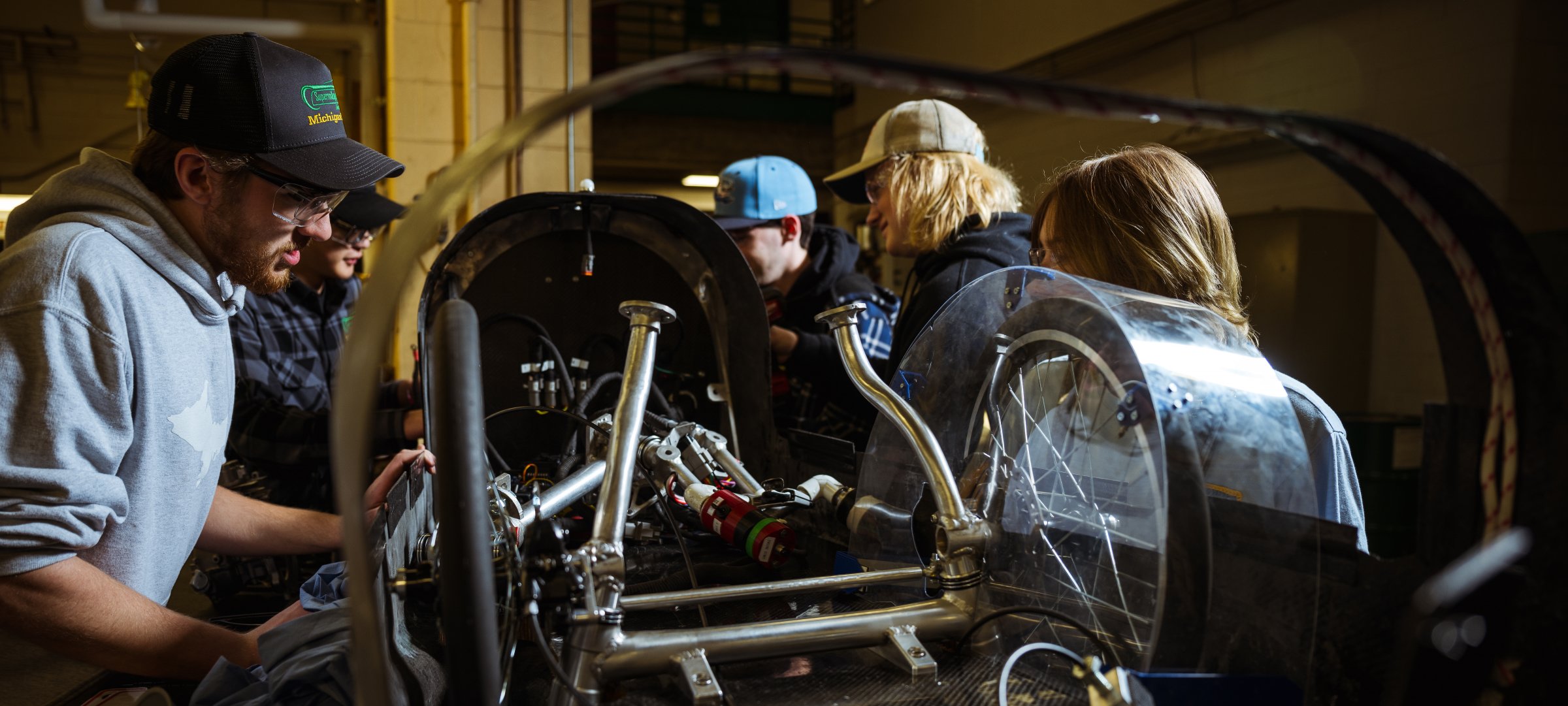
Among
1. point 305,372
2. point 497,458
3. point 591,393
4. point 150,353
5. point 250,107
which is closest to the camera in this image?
point 150,353

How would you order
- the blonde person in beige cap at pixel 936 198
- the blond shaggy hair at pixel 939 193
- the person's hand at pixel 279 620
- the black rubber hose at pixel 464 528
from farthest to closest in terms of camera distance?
the blond shaggy hair at pixel 939 193, the blonde person in beige cap at pixel 936 198, the person's hand at pixel 279 620, the black rubber hose at pixel 464 528

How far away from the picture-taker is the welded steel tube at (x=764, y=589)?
108cm

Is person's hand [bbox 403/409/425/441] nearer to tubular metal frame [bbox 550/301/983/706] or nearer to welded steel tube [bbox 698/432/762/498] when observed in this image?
welded steel tube [bbox 698/432/762/498]

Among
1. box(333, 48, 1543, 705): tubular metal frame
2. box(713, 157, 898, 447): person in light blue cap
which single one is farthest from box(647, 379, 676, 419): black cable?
Result: box(333, 48, 1543, 705): tubular metal frame

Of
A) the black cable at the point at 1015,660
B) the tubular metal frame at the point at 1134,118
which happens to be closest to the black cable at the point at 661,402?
the black cable at the point at 1015,660

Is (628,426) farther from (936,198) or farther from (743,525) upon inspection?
(936,198)

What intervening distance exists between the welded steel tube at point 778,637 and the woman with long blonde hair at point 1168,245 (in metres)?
0.61

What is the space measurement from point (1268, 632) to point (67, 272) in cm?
156

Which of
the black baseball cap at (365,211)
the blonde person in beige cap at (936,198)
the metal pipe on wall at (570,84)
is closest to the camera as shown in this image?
the blonde person in beige cap at (936,198)

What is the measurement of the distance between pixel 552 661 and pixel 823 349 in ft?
6.06

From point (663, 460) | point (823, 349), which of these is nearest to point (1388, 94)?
point (823, 349)

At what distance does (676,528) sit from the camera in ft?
4.50

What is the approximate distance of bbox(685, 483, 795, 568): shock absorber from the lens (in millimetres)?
1344

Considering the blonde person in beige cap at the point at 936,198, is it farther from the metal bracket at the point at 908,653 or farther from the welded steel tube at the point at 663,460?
the metal bracket at the point at 908,653
